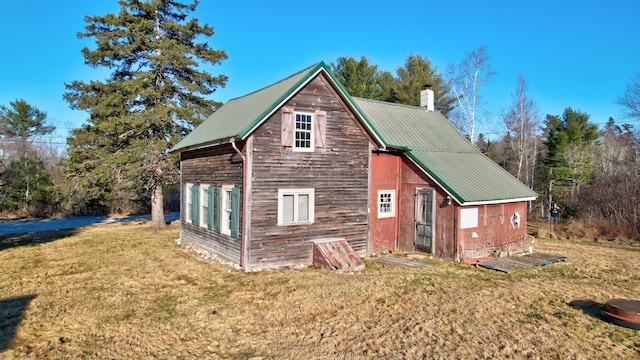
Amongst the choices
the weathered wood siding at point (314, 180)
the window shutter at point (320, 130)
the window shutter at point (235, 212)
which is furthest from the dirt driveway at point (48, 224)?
the window shutter at point (320, 130)

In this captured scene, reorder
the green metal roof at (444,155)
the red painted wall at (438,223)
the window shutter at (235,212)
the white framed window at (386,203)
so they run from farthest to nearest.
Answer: the white framed window at (386,203), the green metal roof at (444,155), the red painted wall at (438,223), the window shutter at (235,212)

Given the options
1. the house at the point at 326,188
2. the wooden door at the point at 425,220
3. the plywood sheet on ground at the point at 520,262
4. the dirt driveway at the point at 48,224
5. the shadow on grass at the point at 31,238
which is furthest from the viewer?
the dirt driveway at the point at 48,224

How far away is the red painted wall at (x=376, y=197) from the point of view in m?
15.6

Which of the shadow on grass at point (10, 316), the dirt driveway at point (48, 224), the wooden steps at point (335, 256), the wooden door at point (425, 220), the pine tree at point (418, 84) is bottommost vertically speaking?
the dirt driveway at point (48, 224)

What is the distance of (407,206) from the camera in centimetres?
1587

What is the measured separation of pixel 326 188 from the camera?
561 inches

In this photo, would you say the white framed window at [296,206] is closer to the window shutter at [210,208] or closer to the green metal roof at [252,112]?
the green metal roof at [252,112]

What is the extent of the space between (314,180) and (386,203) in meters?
3.63

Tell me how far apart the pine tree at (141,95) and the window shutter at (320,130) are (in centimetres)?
1065

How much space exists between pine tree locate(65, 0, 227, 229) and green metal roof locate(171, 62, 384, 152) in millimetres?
4528

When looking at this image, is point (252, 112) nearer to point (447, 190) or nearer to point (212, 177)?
point (212, 177)

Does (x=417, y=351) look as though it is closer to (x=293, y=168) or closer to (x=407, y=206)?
(x=293, y=168)

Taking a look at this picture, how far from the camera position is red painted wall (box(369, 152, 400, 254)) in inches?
613

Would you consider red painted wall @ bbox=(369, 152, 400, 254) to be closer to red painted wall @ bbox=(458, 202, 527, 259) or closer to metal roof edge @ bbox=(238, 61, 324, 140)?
red painted wall @ bbox=(458, 202, 527, 259)
